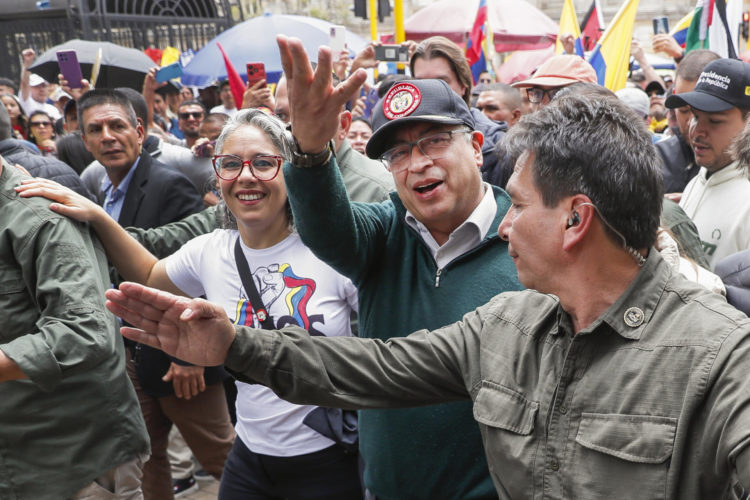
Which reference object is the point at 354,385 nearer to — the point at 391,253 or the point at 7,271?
the point at 391,253

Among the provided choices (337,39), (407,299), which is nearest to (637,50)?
(337,39)

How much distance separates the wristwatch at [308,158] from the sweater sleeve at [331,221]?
0.01m

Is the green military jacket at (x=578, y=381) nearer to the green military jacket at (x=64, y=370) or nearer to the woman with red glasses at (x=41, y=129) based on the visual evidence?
the green military jacket at (x=64, y=370)

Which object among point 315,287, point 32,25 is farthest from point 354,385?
point 32,25

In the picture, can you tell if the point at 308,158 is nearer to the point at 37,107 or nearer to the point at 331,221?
the point at 331,221

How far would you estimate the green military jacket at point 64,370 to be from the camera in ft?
9.20

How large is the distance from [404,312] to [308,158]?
22.4 inches

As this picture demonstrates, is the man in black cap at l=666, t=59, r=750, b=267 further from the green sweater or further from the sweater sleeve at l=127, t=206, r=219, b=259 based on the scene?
the sweater sleeve at l=127, t=206, r=219, b=259

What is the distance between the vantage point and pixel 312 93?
2.13 meters

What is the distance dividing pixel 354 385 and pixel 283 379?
0.65 ft

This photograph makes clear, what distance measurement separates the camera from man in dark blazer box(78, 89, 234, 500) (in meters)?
4.15

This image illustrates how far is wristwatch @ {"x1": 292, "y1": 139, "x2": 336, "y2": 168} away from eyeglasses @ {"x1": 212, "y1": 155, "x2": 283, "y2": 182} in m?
0.87

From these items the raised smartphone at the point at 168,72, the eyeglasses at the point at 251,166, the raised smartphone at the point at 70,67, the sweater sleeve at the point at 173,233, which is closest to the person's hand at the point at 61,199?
the eyeglasses at the point at 251,166

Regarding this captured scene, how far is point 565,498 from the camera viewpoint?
5.54 feet
